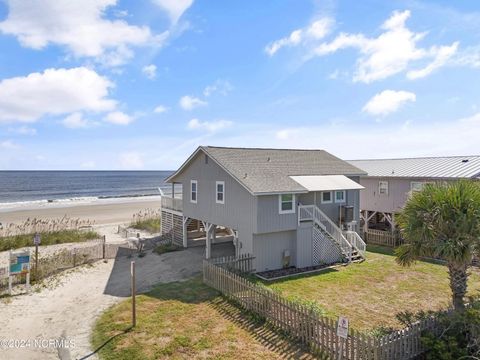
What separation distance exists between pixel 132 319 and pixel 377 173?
22473 mm

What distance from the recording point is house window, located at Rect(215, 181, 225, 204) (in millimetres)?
20000

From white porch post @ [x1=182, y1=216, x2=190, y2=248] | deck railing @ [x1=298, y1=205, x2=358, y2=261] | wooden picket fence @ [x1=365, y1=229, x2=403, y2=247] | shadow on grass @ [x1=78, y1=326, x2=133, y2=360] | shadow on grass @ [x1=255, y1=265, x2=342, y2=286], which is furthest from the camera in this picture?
white porch post @ [x1=182, y1=216, x2=190, y2=248]

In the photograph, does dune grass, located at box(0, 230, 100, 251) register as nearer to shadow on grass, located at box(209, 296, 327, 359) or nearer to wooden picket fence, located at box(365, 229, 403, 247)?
shadow on grass, located at box(209, 296, 327, 359)

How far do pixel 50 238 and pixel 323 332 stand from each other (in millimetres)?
23418

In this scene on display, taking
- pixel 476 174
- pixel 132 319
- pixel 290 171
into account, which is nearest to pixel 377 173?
pixel 476 174

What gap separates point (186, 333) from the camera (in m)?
11.1

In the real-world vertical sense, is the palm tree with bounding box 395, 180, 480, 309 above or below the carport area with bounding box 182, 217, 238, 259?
above

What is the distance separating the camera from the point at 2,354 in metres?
10.2

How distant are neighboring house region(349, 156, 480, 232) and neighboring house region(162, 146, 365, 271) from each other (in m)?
3.97

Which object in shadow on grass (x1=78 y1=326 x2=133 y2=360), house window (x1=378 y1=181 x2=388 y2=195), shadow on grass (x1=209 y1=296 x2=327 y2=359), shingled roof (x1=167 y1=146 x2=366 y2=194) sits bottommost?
shadow on grass (x1=78 y1=326 x2=133 y2=360)

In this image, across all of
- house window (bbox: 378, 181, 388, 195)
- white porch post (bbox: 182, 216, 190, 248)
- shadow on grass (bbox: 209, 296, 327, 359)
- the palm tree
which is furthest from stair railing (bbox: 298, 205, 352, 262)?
house window (bbox: 378, 181, 388, 195)

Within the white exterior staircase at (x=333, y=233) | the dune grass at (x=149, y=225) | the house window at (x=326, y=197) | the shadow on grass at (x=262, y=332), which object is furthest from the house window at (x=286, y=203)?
the dune grass at (x=149, y=225)

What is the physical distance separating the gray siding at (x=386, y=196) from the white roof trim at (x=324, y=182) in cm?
629

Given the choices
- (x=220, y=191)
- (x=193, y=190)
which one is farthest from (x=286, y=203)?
(x=193, y=190)
